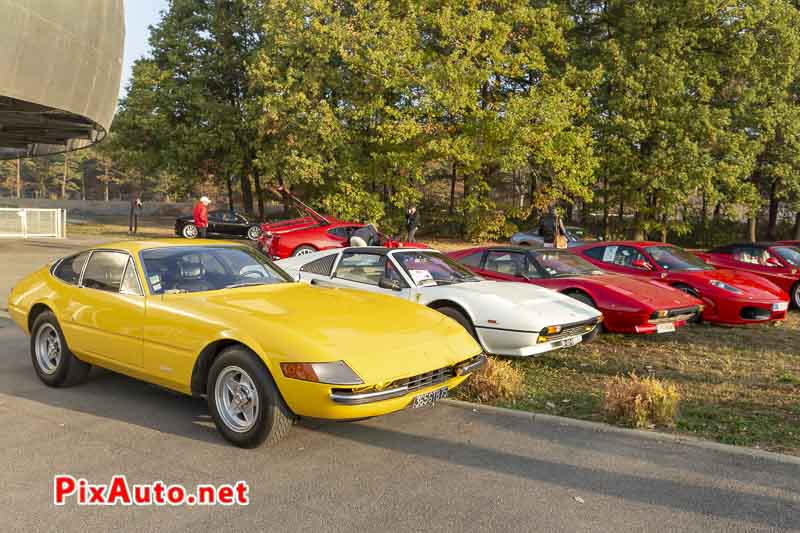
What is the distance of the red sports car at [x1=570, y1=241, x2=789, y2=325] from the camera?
9.28 metres

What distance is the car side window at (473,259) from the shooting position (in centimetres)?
947

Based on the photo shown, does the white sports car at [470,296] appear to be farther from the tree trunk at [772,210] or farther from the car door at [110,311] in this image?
the tree trunk at [772,210]

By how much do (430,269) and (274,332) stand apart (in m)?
3.79

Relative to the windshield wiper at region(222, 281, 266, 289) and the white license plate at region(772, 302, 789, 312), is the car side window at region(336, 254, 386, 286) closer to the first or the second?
the windshield wiper at region(222, 281, 266, 289)

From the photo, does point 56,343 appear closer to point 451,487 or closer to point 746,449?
point 451,487

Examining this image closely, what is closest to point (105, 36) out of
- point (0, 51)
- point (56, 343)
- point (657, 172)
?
point (0, 51)

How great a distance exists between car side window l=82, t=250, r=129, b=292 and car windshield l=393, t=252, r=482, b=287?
10.8 feet

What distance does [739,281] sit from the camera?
393 inches

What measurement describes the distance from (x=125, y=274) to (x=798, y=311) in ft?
36.8

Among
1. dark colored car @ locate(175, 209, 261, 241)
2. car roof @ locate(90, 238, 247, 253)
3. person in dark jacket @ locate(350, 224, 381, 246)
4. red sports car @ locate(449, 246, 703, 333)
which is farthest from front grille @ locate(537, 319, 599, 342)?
dark colored car @ locate(175, 209, 261, 241)

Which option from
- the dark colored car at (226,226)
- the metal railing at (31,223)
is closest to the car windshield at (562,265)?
the dark colored car at (226,226)

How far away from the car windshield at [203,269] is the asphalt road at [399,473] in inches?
41.2

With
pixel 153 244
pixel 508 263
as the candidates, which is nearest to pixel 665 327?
pixel 508 263

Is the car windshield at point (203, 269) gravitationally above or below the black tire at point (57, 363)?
above
